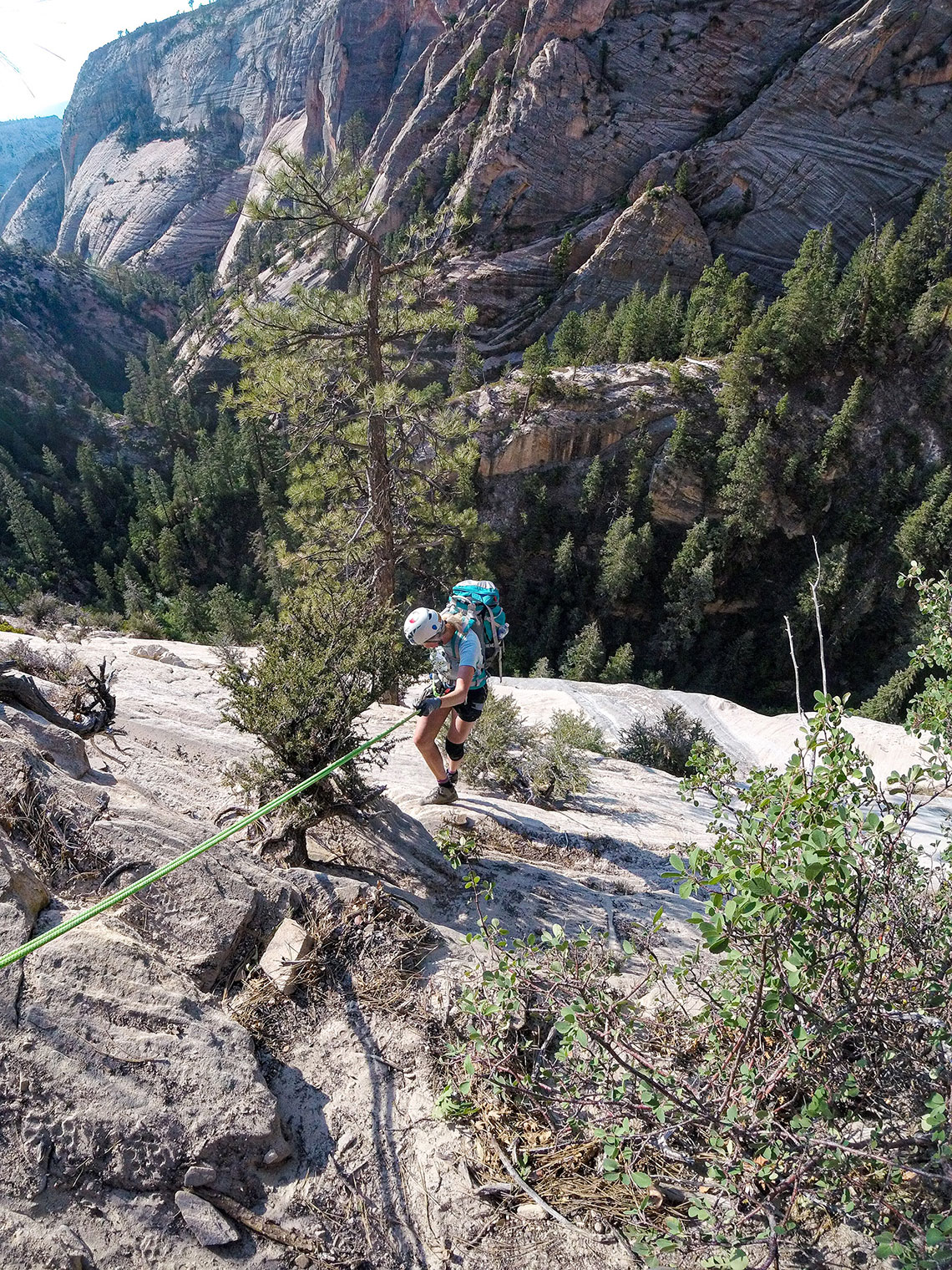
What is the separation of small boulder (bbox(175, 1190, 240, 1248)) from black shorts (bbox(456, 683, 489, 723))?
10.5 feet

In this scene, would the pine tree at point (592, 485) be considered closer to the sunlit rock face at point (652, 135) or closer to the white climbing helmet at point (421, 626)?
the sunlit rock face at point (652, 135)

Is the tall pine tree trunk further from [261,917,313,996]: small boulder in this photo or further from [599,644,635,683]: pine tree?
[599,644,635,683]: pine tree

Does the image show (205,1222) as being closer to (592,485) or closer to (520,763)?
(520,763)

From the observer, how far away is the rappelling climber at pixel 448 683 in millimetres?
4289

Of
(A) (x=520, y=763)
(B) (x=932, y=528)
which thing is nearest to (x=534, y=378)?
(B) (x=932, y=528)

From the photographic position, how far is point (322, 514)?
29.1ft

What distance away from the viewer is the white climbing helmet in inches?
165

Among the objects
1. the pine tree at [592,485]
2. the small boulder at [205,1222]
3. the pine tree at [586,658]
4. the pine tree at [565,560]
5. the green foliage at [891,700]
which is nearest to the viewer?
the small boulder at [205,1222]

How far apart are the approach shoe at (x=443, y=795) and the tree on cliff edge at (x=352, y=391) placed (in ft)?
10.1

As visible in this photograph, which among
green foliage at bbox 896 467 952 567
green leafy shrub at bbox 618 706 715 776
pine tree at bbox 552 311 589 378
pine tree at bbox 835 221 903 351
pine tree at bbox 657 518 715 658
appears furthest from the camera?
pine tree at bbox 552 311 589 378

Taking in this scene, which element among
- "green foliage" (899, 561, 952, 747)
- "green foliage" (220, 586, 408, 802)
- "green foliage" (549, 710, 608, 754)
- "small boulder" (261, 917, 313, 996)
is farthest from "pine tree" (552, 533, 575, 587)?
"small boulder" (261, 917, 313, 996)

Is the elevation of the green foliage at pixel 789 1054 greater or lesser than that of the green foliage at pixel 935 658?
lesser

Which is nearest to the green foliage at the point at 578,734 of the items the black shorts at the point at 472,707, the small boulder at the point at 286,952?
the black shorts at the point at 472,707

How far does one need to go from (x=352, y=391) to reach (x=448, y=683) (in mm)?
4602
